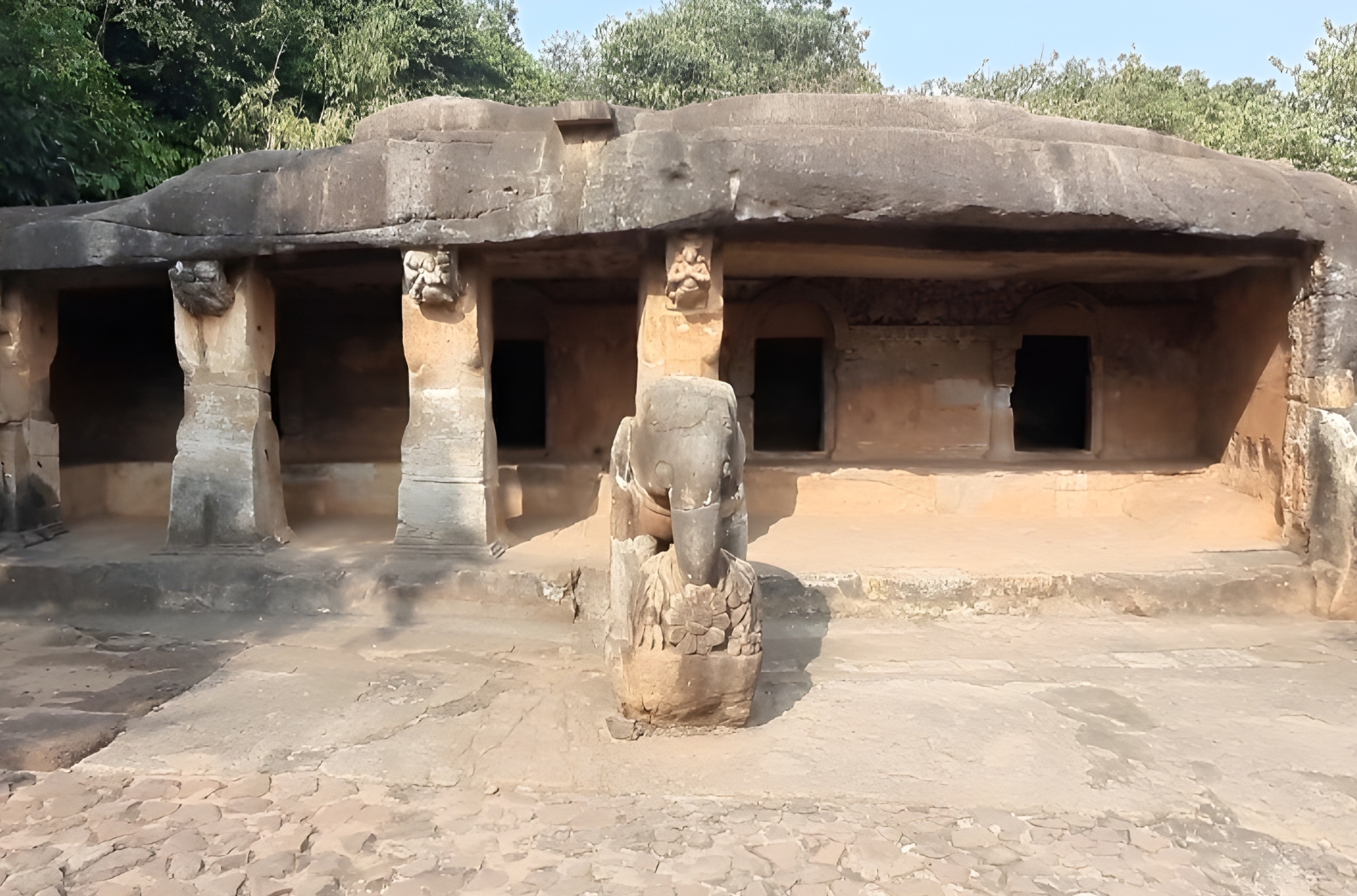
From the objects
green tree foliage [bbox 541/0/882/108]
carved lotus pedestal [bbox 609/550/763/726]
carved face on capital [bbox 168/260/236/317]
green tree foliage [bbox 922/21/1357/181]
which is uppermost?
green tree foliage [bbox 541/0/882/108]

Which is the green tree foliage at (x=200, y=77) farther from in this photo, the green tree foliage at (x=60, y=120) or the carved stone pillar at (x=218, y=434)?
the carved stone pillar at (x=218, y=434)

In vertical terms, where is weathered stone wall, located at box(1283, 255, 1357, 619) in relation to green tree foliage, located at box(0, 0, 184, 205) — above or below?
below

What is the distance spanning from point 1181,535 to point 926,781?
168 inches

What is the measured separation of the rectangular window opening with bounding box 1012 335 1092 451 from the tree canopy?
4.31m

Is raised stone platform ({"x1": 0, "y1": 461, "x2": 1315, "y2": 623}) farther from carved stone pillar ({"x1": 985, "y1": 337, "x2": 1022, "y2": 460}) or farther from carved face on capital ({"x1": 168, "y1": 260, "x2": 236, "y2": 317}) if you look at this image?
carved stone pillar ({"x1": 985, "y1": 337, "x2": 1022, "y2": 460})

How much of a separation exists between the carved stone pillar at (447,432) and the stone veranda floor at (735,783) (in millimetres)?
1172

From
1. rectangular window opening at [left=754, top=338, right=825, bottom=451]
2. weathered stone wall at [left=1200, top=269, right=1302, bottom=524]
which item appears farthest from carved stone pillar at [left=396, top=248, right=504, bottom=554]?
rectangular window opening at [left=754, top=338, right=825, bottom=451]

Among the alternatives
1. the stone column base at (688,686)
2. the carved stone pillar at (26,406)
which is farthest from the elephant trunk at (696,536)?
the carved stone pillar at (26,406)

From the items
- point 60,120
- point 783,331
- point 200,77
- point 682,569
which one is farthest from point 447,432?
point 200,77

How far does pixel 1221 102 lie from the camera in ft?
48.6

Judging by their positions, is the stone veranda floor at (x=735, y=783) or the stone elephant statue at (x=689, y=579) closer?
the stone veranda floor at (x=735, y=783)

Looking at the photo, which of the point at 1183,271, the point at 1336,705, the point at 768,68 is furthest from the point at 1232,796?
the point at 768,68

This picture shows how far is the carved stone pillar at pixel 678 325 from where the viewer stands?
5.25 metres

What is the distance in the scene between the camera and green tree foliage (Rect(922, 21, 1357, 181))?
Result: 39.0 ft
